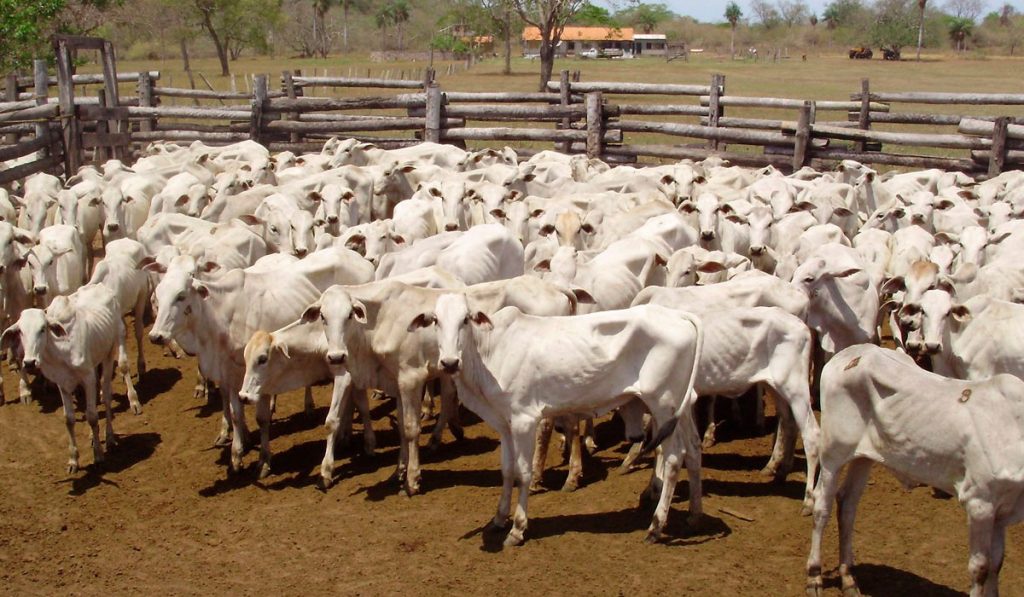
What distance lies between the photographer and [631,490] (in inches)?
363

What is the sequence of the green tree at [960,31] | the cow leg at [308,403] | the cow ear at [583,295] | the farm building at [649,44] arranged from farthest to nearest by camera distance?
the farm building at [649,44] → the green tree at [960,31] → the cow leg at [308,403] → the cow ear at [583,295]

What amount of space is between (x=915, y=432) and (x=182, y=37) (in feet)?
208

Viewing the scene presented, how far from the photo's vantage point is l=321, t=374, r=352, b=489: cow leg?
957cm

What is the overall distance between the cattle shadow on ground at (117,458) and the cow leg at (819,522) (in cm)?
606

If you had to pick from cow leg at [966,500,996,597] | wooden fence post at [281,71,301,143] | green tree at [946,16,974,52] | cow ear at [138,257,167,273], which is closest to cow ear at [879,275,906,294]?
cow leg at [966,500,996,597]

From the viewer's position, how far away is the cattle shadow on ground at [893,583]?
7.41 metres

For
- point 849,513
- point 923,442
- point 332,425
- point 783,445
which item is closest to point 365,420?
point 332,425

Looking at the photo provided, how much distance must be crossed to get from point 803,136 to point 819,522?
523 inches

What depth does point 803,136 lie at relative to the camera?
1952cm

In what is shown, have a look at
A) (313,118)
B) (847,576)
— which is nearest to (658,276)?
(847,576)

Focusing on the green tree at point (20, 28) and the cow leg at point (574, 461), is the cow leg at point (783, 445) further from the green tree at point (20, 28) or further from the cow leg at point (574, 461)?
the green tree at point (20, 28)

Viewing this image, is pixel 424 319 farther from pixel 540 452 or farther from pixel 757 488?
pixel 757 488

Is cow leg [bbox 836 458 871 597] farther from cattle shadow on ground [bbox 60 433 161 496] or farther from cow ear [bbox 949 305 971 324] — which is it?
cattle shadow on ground [bbox 60 433 161 496]

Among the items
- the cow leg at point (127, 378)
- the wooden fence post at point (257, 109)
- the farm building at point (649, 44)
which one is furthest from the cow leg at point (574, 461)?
the farm building at point (649, 44)
